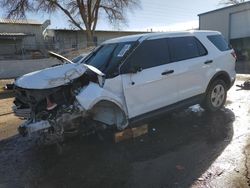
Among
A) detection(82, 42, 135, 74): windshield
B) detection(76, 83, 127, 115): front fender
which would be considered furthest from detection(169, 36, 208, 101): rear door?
detection(76, 83, 127, 115): front fender

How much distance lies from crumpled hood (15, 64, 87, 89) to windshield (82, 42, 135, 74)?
0.57 metres

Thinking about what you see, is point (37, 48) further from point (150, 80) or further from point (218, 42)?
point (150, 80)

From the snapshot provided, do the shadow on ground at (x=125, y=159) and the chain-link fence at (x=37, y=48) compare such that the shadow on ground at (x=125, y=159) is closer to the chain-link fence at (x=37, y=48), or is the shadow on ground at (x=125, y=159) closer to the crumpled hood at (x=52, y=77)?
the crumpled hood at (x=52, y=77)

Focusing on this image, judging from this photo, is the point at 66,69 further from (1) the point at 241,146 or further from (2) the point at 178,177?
(1) the point at 241,146

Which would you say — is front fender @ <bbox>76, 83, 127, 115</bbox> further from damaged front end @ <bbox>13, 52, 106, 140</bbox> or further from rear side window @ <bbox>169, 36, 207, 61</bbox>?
rear side window @ <bbox>169, 36, 207, 61</bbox>

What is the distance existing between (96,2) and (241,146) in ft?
120

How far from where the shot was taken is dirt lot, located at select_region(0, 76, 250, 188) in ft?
14.3

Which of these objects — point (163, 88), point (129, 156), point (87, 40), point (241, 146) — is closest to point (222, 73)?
point (163, 88)

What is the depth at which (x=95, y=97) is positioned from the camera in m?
5.28

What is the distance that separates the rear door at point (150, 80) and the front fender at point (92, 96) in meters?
0.35

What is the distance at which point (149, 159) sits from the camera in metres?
5.06

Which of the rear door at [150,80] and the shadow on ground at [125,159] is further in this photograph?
the rear door at [150,80]

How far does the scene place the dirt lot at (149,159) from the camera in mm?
4352

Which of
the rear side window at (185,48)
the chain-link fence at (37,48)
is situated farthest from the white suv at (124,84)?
the chain-link fence at (37,48)
